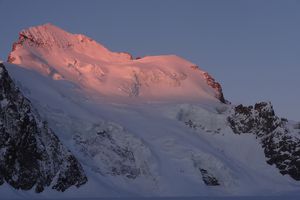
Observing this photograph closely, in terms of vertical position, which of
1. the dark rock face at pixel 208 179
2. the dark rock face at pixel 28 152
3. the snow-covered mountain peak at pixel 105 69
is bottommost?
the dark rock face at pixel 28 152

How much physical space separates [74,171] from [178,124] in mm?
36607

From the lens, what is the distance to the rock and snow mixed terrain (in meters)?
107

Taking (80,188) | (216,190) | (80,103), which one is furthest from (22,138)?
(216,190)

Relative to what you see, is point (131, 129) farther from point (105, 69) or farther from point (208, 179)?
point (105, 69)

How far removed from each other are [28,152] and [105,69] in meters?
53.9

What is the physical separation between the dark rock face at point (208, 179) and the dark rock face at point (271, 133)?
20999 millimetres

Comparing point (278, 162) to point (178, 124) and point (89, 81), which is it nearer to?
point (178, 124)

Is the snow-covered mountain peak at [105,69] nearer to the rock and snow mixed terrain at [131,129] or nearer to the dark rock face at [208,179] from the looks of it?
the rock and snow mixed terrain at [131,129]

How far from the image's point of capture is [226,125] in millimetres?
143500

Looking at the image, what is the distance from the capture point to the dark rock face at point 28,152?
100 meters

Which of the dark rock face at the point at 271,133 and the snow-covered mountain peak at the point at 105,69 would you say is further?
the snow-covered mountain peak at the point at 105,69

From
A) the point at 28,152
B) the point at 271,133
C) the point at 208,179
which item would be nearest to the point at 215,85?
the point at 271,133

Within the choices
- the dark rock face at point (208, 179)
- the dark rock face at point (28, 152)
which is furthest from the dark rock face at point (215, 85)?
the dark rock face at point (28, 152)

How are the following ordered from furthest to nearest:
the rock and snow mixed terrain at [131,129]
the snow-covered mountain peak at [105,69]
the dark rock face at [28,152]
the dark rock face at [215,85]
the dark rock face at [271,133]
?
the dark rock face at [215,85] → the snow-covered mountain peak at [105,69] → the dark rock face at [271,133] → the rock and snow mixed terrain at [131,129] → the dark rock face at [28,152]
